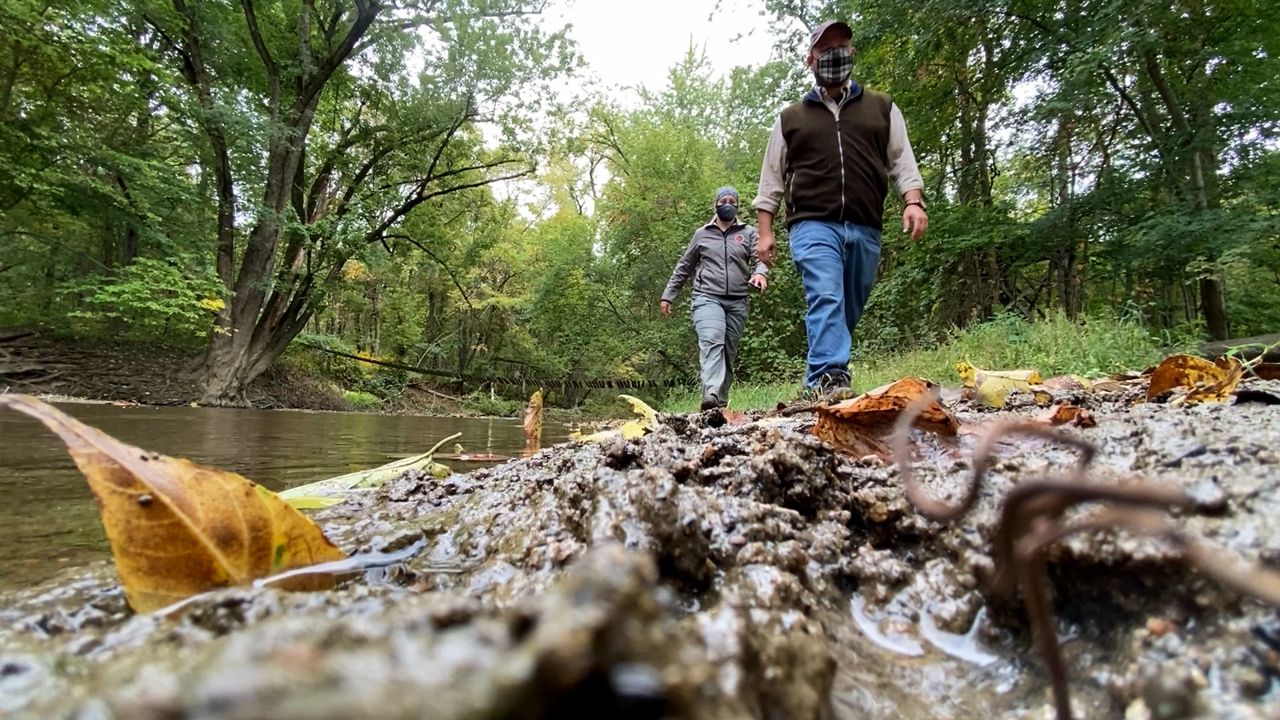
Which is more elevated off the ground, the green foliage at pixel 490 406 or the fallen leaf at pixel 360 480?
the fallen leaf at pixel 360 480

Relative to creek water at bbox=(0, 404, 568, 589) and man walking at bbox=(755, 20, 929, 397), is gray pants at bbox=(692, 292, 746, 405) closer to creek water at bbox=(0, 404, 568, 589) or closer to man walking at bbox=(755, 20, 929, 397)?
man walking at bbox=(755, 20, 929, 397)

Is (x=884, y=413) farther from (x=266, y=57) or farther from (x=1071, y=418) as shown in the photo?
(x=266, y=57)

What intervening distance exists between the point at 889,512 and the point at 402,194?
17228mm

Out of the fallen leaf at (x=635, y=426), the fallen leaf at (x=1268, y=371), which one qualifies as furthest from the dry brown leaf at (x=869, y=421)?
the fallen leaf at (x=1268, y=371)

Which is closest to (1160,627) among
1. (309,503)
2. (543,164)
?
(309,503)

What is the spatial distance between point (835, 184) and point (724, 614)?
11.8 ft

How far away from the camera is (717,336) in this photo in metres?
5.96

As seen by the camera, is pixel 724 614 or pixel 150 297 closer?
pixel 724 614

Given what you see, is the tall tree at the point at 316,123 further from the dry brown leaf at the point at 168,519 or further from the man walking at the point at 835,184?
the dry brown leaf at the point at 168,519

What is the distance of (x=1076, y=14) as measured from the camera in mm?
8445

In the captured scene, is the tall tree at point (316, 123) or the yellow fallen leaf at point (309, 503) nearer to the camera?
the yellow fallen leaf at point (309, 503)

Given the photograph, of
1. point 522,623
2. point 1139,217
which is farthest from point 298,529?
point 1139,217

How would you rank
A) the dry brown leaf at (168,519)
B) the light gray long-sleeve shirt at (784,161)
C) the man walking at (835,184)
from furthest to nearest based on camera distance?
the light gray long-sleeve shirt at (784,161), the man walking at (835,184), the dry brown leaf at (168,519)

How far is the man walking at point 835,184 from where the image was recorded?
3.58 metres
